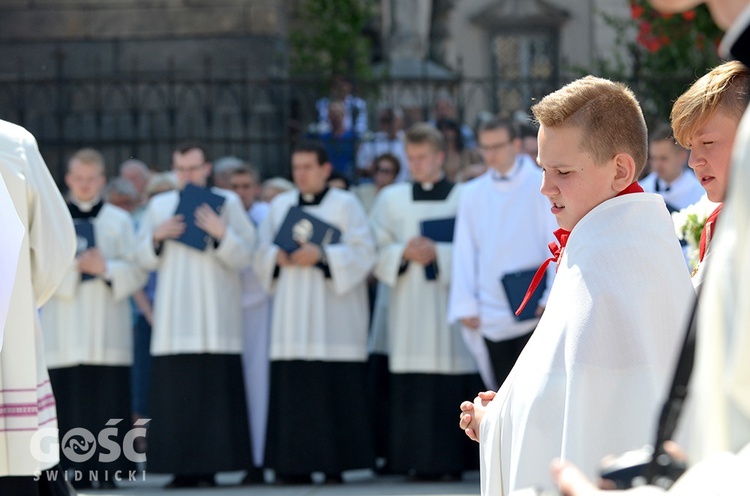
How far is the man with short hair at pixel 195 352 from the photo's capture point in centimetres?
867

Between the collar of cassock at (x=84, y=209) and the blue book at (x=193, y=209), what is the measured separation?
75 centimetres

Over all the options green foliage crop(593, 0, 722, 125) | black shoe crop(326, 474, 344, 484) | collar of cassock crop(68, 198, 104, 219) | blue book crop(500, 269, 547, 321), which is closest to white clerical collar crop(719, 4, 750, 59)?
blue book crop(500, 269, 547, 321)

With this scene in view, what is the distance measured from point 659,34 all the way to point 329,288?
5.96 meters

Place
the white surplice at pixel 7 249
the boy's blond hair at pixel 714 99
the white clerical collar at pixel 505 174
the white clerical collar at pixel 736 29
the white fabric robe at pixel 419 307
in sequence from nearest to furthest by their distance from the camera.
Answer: the white clerical collar at pixel 736 29
the boy's blond hair at pixel 714 99
the white surplice at pixel 7 249
the white clerical collar at pixel 505 174
the white fabric robe at pixel 419 307

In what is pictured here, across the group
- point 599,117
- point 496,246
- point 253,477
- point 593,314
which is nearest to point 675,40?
point 496,246

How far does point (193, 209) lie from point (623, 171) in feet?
17.9

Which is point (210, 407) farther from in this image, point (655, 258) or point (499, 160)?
point (655, 258)

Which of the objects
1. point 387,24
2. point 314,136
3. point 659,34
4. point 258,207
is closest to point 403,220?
A: point 258,207

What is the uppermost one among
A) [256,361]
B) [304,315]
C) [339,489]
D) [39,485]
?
[304,315]

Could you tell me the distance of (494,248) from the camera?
8523 mm

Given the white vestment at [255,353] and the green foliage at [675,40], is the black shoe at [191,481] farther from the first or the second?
the green foliage at [675,40]

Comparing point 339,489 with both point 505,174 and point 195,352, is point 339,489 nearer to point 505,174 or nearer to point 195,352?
point 195,352

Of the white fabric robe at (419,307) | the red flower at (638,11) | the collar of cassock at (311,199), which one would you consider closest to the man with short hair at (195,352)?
the collar of cassock at (311,199)

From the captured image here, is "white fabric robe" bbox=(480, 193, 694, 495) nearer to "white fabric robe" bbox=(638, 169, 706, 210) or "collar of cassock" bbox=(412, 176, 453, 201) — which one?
"white fabric robe" bbox=(638, 169, 706, 210)
